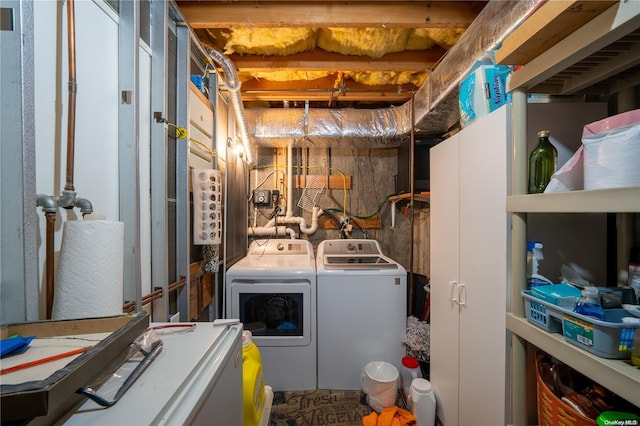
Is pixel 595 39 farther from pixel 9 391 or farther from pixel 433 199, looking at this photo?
pixel 9 391

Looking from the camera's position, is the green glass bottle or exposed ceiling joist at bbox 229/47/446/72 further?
exposed ceiling joist at bbox 229/47/446/72

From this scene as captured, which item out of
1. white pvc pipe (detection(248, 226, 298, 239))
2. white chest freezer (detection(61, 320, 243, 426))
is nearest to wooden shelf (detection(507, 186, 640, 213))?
Result: white chest freezer (detection(61, 320, 243, 426))

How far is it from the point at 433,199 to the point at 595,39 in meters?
1.04

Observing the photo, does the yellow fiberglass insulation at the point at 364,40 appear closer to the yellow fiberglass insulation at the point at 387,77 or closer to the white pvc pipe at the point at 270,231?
the yellow fiberglass insulation at the point at 387,77

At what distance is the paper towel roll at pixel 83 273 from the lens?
69 cm

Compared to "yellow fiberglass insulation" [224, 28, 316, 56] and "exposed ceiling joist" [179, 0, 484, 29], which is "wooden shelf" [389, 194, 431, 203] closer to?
"exposed ceiling joist" [179, 0, 484, 29]

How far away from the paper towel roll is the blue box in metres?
1.34

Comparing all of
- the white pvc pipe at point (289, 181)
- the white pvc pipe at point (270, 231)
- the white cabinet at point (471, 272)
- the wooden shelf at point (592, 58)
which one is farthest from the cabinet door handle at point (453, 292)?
the white pvc pipe at point (289, 181)

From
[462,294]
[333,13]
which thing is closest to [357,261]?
[462,294]

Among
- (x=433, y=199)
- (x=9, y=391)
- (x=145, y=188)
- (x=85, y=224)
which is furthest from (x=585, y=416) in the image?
(x=145, y=188)

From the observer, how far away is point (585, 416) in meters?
0.70

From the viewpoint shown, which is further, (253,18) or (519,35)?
(253,18)

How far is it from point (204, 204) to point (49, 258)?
80 cm

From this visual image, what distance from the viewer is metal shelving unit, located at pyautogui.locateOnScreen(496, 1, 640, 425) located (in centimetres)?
59
